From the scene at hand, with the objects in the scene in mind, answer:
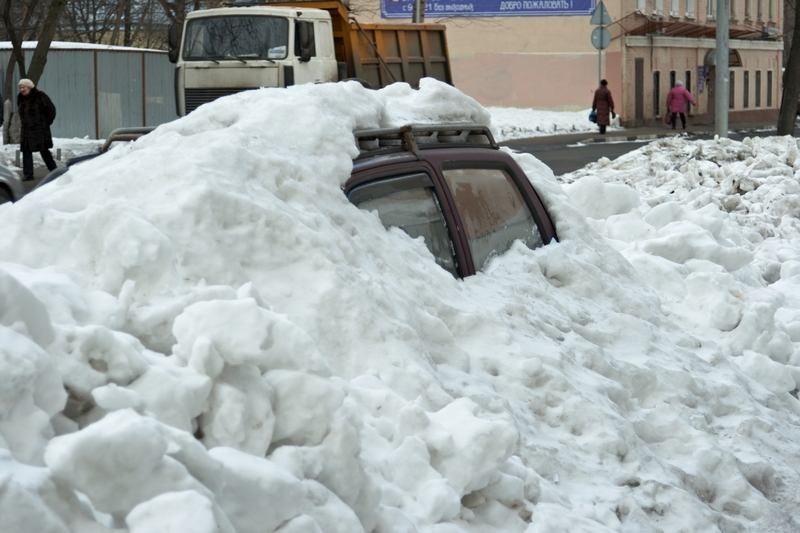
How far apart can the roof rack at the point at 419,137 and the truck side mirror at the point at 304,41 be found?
10255 millimetres

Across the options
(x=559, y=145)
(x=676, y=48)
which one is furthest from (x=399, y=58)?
(x=676, y=48)

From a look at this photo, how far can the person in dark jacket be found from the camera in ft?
54.9

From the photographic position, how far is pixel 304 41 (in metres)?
14.9

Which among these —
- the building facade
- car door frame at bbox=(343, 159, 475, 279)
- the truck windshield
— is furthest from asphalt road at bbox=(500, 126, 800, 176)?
car door frame at bbox=(343, 159, 475, 279)

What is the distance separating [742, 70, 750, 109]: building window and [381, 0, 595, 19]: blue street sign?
518 inches

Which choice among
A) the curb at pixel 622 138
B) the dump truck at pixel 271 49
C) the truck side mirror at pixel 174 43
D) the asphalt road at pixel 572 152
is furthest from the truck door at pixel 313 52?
the curb at pixel 622 138

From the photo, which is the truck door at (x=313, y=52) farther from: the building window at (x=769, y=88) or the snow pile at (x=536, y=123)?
the building window at (x=769, y=88)

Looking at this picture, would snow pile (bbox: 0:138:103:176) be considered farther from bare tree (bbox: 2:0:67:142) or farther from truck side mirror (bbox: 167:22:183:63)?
truck side mirror (bbox: 167:22:183:63)

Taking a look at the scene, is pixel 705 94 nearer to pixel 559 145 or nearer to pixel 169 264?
pixel 559 145

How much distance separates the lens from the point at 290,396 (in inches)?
96.7

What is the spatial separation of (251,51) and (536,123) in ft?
63.7

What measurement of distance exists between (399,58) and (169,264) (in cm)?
1489

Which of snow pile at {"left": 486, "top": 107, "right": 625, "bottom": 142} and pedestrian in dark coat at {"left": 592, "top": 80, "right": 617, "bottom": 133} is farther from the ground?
pedestrian in dark coat at {"left": 592, "top": 80, "right": 617, "bottom": 133}

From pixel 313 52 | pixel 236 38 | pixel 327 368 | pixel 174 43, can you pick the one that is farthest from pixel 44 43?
pixel 327 368
